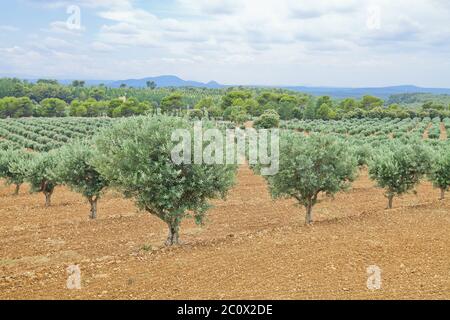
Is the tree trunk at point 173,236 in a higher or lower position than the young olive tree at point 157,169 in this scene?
lower

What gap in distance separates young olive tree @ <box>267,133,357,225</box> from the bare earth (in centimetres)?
204

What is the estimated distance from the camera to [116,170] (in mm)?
16125

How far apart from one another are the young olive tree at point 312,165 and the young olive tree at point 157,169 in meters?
4.29

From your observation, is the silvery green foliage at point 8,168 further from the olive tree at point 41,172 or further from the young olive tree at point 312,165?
the young olive tree at point 312,165

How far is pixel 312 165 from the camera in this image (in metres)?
20.3

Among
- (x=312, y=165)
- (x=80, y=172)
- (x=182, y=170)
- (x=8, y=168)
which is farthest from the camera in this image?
(x=8, y=168)

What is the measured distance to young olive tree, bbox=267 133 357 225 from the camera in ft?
66.5

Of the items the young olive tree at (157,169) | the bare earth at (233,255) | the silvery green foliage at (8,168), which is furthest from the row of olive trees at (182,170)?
the silvery green foliage at (8,168)

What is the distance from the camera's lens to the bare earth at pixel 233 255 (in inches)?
485

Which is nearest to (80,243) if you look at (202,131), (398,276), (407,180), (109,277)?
(109,277)

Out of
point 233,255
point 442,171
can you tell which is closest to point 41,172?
point 233,255

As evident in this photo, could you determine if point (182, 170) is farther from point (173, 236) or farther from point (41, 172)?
point (41, 172)

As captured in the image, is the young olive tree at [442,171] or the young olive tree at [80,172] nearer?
the young olive tree at [80,172]

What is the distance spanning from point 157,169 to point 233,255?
4.36m
